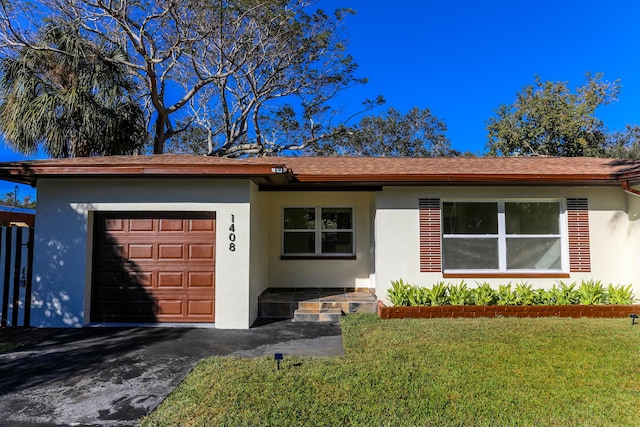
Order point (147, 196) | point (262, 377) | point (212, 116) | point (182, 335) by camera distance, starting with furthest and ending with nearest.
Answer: point (212, 116) → point (147, 196) → point (182, 335) → point (262, 377)

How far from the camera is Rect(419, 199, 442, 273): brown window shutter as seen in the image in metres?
8.05

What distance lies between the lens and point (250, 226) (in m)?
7.19

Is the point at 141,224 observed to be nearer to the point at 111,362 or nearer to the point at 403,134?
the point at 111,362

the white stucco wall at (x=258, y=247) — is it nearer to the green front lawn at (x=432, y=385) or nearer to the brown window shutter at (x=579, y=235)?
the green front lawn at (x=432, y=385)

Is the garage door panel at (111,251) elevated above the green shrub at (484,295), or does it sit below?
above

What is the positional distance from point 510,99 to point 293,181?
2077 cm

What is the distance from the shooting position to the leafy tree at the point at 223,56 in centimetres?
1334

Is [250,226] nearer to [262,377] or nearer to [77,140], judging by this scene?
[262,377]

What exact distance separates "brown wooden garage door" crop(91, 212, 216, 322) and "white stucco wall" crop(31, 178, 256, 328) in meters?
0.21

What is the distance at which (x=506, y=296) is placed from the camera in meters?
7.58

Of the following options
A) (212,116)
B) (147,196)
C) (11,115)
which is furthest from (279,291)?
(212,116)

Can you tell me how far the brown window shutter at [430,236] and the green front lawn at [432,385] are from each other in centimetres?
211

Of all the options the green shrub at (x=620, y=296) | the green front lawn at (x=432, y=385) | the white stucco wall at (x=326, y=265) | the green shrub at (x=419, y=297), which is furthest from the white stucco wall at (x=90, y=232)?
the green shrub at (x=620, y=296)

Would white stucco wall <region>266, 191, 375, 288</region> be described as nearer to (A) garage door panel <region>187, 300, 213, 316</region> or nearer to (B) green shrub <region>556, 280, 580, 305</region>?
(A) garage door panel <region>187, 300, 213, 316</region>
